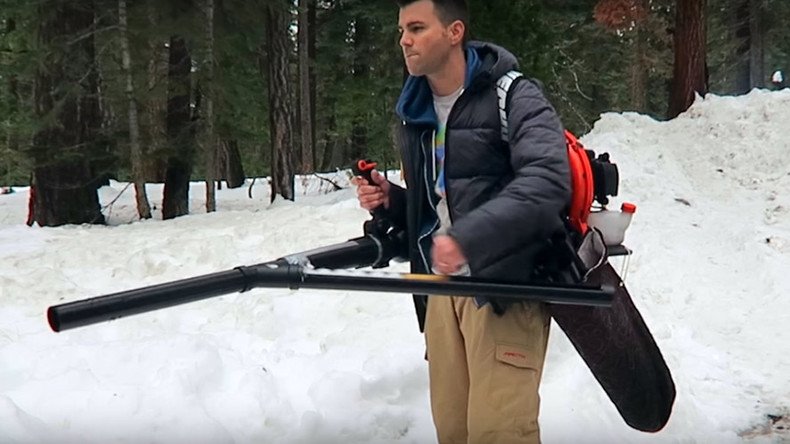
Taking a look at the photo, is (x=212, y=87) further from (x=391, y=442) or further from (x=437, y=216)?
(x=437, y=216)

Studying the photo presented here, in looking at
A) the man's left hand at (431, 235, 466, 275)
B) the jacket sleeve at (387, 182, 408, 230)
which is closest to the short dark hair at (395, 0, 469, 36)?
the jacket sleeve at (387, 182, 408, 230)

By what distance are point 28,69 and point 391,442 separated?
10671mm

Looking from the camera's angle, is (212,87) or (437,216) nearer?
(437,216)


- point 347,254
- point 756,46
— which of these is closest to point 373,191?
point 347,254

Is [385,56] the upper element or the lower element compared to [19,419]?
upper

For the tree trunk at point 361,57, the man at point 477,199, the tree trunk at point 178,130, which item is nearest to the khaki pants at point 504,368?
the man at point 477,199

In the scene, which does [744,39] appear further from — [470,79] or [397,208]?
[470,79]

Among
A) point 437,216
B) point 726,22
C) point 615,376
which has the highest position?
point 726,22

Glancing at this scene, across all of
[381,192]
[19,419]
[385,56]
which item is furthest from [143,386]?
[385,56]

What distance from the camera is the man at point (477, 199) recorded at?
2.59 m

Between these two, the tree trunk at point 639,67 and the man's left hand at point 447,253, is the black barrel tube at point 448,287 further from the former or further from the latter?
the tree trunk at point 639,67

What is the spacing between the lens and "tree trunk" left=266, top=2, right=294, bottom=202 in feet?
51.5

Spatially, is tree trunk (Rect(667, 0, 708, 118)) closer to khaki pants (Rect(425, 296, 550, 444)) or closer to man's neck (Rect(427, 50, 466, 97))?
man's neck (Rect(427, 50, 466, 97))

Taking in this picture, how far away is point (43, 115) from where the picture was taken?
489 inches
